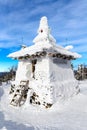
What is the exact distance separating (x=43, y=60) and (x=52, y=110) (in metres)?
4.32

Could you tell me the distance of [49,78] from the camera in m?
16.1

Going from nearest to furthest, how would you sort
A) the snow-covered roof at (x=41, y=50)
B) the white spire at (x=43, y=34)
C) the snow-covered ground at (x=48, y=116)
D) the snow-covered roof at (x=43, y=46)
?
the snow-covered ground at (x=48, y=116)
the snow-covered roof at (x=41, y=50)
the snow-covered roof at (x=43, y=46)
the white spire at (x=43, y=34)

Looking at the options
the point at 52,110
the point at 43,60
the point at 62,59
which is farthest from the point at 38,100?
the point at 62,59

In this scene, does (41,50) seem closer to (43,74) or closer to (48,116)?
(43,74)

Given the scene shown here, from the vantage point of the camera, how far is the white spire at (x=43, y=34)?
18234mm

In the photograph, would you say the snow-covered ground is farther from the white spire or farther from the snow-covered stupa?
the white spire

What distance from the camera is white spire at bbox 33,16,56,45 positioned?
18234mm

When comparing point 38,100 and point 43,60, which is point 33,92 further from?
point 43,60

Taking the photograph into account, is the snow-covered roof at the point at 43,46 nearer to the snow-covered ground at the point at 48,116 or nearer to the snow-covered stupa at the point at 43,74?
the snow-covered stupa at the point at 43,74

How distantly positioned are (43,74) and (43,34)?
161 inches

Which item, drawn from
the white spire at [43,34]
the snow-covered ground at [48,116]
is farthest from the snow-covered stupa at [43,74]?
the snow-covered ground at [48,116]

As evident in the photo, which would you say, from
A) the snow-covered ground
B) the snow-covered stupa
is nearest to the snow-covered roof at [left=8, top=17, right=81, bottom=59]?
the snow-covered stupa

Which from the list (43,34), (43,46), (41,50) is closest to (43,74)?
(41,50)

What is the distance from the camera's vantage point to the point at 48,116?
44.4 ft
